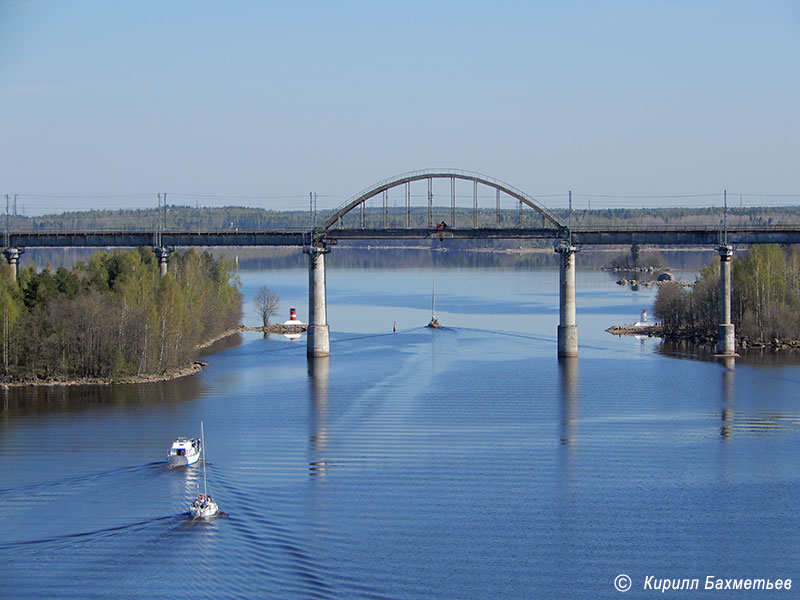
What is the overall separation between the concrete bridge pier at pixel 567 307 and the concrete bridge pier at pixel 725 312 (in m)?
8.16

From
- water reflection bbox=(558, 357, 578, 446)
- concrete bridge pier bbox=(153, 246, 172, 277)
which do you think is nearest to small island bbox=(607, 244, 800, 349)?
water reflection bbox=(558, 357, 578, 446)

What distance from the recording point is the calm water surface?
25.6 m

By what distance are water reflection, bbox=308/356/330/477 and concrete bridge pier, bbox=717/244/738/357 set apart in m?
21.5

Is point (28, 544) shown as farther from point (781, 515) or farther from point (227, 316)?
point (227, 316)

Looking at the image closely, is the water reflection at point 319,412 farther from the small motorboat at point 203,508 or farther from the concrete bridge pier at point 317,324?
the small motorboat at point 203,508

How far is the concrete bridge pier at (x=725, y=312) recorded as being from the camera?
62156mm

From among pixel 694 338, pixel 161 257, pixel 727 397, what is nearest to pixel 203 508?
pixel 727 397

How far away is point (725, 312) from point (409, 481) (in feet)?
115

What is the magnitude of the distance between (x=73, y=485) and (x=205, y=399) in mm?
15451

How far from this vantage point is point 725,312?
206 ft

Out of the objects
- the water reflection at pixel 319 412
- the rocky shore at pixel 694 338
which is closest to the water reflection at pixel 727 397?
the rocky shore at pixel 694 338

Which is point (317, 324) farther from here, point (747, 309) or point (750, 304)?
point (750, 304)

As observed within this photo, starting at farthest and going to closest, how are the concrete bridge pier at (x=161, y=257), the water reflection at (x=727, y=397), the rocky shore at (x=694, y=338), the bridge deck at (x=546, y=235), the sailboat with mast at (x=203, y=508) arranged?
the concrete bridge pier at (x=161, y=257) → the rocky shore at (x=694, y=338) → the bridge deck at (x=546, y=235) → the water reflection at (x=727, y=397) → the sailboat with mast at (x=203, y=508)

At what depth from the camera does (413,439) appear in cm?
3894
